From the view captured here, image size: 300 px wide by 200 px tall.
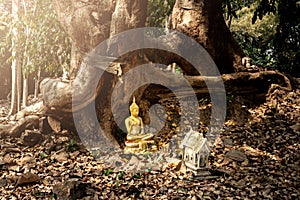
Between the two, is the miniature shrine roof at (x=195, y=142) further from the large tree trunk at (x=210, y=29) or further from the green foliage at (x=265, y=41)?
the green foliage at (x=265, y=41)

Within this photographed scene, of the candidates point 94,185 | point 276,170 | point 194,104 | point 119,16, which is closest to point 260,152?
point 276,170

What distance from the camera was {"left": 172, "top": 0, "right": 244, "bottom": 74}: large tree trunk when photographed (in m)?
6.98

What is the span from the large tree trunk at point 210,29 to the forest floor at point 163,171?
5.00 feet

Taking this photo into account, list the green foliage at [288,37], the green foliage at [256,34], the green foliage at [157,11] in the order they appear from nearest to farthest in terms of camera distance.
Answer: the green foliage at [288,37] → the green foliage at [157,11] → the green foliage at [256,34]

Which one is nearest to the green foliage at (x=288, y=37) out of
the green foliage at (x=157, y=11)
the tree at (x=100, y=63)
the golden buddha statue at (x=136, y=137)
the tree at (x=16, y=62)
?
the tree at (x=100, y=63)

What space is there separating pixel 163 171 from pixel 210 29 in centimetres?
341

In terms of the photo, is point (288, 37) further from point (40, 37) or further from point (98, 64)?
point (40, 37)

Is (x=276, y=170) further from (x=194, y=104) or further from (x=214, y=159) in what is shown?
(x=194, y=104)

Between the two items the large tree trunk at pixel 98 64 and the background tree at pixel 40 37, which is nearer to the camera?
the large tree trunk at pixel 98 64

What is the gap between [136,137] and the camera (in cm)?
546

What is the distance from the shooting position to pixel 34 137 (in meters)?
5.95

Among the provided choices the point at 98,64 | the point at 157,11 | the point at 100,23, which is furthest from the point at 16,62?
the point at 157,11

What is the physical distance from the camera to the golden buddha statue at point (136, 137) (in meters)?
5.46

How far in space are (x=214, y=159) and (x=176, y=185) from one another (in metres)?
0.95
